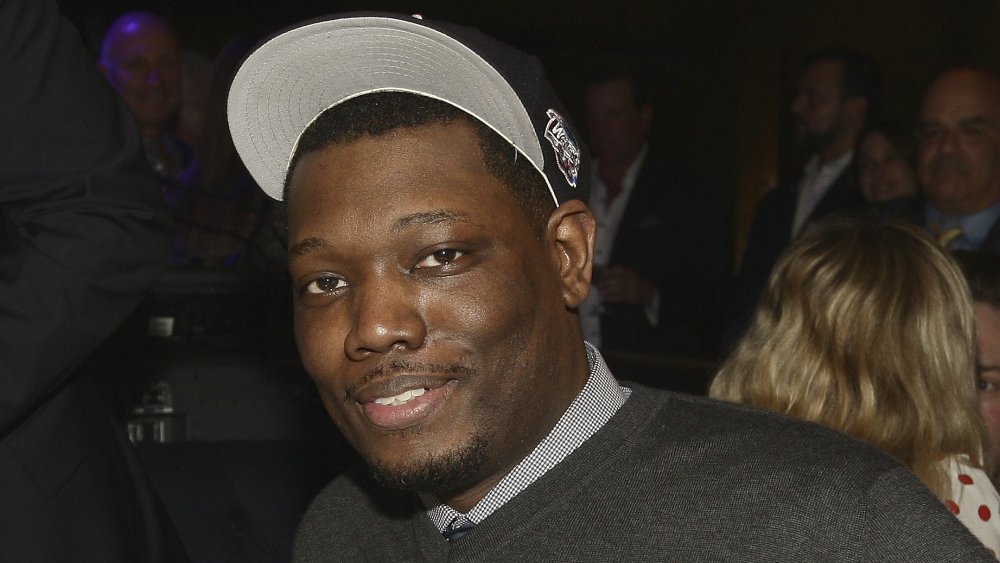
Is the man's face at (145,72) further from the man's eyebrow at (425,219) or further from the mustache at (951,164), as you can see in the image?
the man's eyebrow at (425,219)

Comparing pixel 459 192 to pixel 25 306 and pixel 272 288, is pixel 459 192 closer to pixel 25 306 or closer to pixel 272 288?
pixel 25 306

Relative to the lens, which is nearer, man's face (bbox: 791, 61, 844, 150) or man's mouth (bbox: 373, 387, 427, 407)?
man's mouth (bbox: 373, 387, 427, 407)

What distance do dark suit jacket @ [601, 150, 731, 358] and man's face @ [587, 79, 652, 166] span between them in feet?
1.00

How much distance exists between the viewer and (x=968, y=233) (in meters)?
3.50

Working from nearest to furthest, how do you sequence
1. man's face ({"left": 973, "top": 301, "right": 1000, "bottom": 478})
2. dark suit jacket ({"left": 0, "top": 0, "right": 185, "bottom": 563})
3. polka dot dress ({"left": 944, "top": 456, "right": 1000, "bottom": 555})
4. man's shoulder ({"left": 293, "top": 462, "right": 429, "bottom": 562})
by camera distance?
man's shoulder ({"left": 293, "top": 462, "right": 429, "bottom": 562}) < dark suit jacket ({"left": 0, "top": 0, "right": 185, "bottom": 563}) < polka dot dress ({"left": 944, "top": 456, "right": 1000, "bottom": 555}) < man's face ({"left": 973, "top": 301, "right": 1000, "bottom": 478})

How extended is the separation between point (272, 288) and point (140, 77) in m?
1.92

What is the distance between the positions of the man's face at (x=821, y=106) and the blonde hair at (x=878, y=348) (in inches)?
94.8

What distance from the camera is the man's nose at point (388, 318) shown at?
3.86ft

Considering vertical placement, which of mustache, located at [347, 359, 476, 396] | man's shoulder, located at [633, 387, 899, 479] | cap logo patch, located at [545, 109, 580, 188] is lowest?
man's shoulder, located at [633, 387, 899, 479]

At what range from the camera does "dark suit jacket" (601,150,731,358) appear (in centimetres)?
441

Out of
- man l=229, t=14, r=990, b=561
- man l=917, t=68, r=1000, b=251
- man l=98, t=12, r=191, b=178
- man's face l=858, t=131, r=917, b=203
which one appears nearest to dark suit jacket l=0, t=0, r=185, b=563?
man l=229, t=14, r=990, b=561

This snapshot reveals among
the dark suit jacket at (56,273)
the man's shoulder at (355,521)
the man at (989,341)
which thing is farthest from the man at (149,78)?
the man's shoulder at (355,521)

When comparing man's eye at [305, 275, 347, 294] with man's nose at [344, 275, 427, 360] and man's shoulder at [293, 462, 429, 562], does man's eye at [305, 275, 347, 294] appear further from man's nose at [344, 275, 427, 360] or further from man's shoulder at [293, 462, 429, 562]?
man's shoulder at [293, 462, 429, 562]

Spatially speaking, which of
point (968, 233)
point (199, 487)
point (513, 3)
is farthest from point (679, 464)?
point (513, 3)
